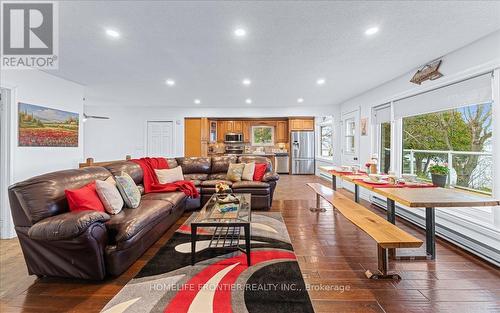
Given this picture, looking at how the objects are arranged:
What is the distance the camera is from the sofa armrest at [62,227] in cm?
187

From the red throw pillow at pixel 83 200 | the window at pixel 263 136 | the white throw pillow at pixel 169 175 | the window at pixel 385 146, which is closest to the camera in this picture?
the red throw pillow at pixel 83 200

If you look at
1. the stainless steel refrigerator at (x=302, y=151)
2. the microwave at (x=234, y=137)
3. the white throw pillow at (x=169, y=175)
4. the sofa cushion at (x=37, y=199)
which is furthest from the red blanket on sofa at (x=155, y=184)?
the stainless steel refrigerator at (x=302, y=151)

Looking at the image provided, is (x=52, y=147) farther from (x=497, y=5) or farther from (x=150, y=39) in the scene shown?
(x=497, y=5)

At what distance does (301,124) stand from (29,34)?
722cm

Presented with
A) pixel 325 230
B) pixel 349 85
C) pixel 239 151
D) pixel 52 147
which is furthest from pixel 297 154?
pixel 52 147

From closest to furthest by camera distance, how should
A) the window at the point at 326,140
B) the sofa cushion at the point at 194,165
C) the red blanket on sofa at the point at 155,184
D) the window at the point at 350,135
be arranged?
the red blanket on sofa at the point at 155,184
the sofa cushion at the point at 194,165
the window at the point at 350,135
the window at the point at 326,140

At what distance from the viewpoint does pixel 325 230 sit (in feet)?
10.8

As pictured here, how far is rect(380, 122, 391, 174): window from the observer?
4.57 meters

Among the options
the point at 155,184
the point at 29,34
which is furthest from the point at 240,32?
the point at 155,184

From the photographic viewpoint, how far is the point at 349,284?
2.02 meters

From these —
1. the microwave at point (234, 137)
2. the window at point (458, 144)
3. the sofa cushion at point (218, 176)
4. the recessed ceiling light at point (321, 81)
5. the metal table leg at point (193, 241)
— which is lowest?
the metal table leg at point (193, 241)

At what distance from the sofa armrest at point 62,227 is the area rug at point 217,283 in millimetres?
625

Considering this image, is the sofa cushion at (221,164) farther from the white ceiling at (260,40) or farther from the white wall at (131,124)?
the white wall at (131,124)

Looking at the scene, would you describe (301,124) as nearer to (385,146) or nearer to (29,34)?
(385,146)
